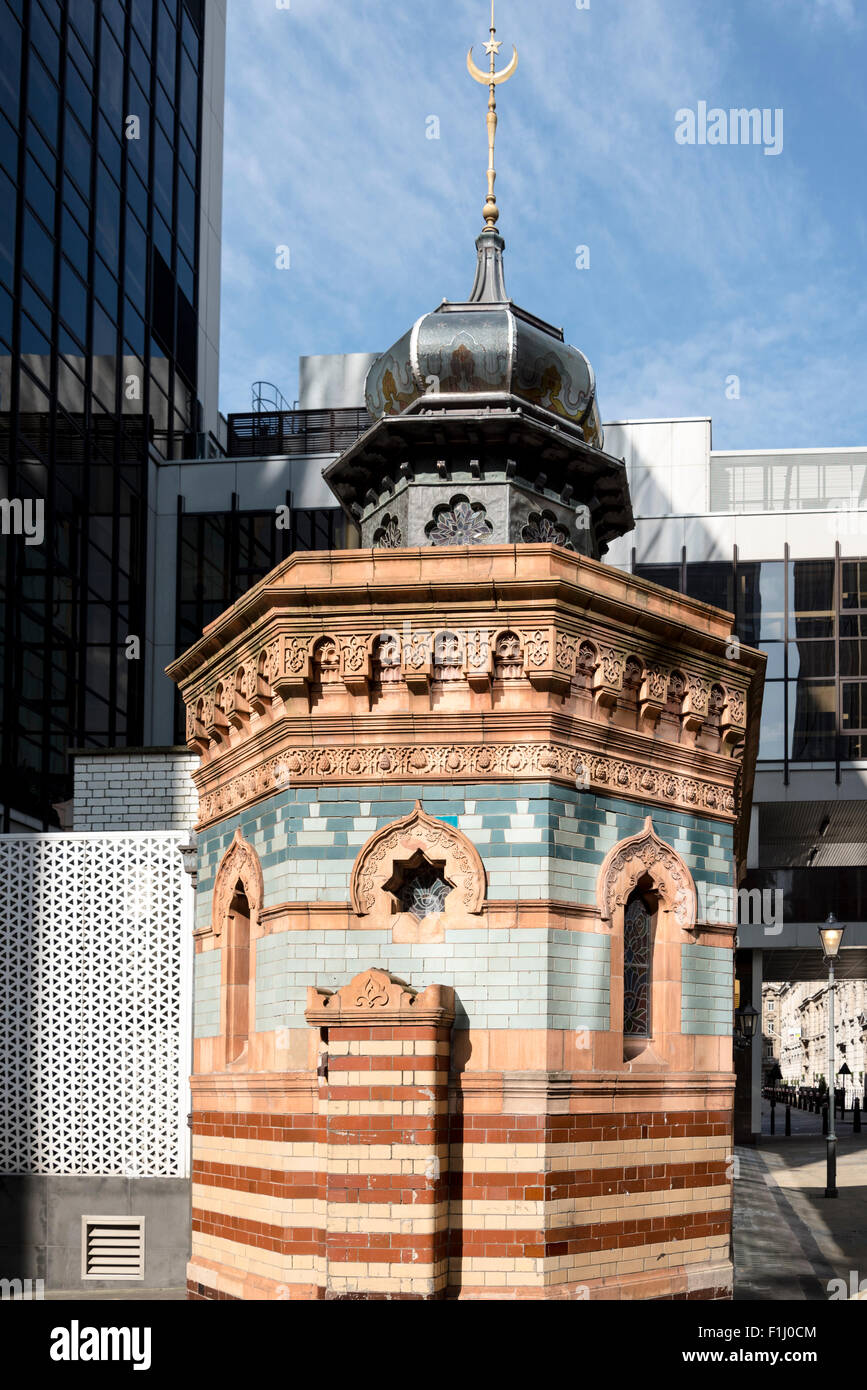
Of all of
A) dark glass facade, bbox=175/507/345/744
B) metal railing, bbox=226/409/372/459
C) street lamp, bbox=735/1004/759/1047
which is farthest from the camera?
metal railing, bbox=226/409/372/459

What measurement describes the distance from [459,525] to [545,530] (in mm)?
960

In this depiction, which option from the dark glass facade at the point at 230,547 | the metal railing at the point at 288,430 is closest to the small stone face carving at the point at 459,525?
the dark glass facade at the point at 230,547

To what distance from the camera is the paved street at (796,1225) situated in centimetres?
1702

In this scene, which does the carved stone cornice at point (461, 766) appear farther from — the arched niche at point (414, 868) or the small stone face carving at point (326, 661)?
the small stone face carving at point (326, 661)

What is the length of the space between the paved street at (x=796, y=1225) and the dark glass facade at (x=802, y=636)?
11.6 metres

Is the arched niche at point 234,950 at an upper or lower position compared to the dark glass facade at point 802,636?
lower

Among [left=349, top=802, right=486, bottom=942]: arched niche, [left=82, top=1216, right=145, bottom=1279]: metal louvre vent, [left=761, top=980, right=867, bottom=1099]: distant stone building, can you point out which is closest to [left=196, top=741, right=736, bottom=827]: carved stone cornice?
[left=349, top=802, right=486, bottom=942]: arched niche

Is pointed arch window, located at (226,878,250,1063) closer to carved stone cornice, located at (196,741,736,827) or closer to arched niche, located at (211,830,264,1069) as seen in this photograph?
arched niche, located at (211,830,264,1069)

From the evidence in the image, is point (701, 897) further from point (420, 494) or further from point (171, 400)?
point (171, 400)

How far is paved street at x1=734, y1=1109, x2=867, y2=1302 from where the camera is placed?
17016 mm

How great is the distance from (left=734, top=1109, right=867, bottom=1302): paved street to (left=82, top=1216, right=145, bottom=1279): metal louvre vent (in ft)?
21.2

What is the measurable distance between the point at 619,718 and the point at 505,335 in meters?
4.32

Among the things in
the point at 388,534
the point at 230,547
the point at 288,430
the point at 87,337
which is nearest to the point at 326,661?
the point at 388,534

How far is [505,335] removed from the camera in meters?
13.8
